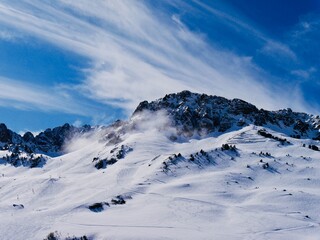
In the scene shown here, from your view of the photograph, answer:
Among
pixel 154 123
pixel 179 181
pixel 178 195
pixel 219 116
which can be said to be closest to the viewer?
pixel 178 195

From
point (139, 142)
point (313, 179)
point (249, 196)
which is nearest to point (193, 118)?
point (139, 142)

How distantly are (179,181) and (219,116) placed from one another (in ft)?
268

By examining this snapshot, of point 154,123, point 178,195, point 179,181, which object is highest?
point 154,123

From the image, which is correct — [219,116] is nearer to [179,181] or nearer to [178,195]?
[179,181]

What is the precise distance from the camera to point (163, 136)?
515 ft

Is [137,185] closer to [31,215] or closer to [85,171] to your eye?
[31,215]

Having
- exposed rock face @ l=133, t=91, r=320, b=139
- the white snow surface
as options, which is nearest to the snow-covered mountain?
the white snow surface

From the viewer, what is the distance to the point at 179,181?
92.4 m

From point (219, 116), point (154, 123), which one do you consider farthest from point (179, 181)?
point (219, 116)

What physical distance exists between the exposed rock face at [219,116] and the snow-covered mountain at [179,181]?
463mm

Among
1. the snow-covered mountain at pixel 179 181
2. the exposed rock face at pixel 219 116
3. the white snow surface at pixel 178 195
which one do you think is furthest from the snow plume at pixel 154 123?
the white snow surface at pixel 178 195

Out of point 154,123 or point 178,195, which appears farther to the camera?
point 154,123

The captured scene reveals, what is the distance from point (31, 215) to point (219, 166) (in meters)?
51.3

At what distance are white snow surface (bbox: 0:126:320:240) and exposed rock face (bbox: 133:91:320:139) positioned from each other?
58.2ft
